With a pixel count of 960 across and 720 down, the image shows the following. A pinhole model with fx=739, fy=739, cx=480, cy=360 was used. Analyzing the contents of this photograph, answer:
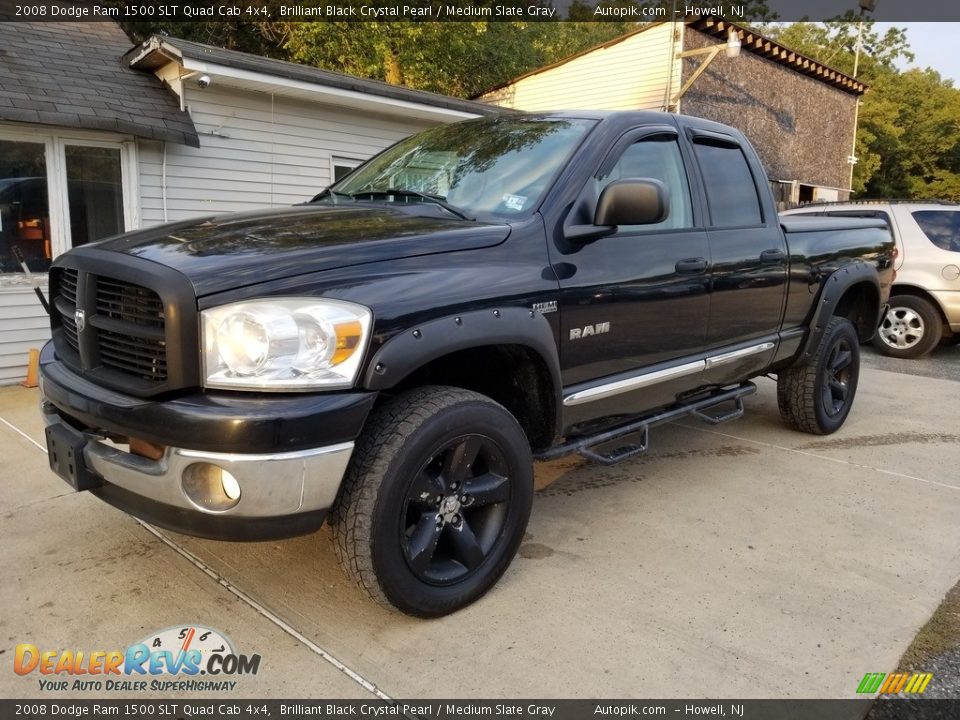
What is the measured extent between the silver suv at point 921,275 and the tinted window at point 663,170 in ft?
19.8

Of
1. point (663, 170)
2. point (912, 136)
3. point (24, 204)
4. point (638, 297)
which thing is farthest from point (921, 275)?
point (912, 136)

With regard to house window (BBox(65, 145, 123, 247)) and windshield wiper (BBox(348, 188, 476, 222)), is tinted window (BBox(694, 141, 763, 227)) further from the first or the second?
house window (BBox(65, 145, 123, 247))

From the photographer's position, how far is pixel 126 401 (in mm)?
2398

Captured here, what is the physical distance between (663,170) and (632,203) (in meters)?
0.92

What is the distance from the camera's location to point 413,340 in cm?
248

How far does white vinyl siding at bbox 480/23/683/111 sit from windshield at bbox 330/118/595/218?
11.4 meters

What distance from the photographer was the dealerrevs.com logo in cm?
242

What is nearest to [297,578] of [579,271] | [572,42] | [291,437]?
[291,437]

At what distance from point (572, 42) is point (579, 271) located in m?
36.0

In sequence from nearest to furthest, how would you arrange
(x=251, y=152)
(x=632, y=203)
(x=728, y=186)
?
(x=632, y=203), (x=728, y=186), (x=251, y=152)

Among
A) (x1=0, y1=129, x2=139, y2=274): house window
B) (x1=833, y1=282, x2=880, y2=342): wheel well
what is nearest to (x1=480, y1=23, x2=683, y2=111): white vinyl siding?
(x1=833, y1=282, x2=880, y2=342): wheel well

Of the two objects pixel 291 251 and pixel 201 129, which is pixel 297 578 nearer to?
pixel 291 251

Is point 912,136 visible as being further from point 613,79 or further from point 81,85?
point 81,85

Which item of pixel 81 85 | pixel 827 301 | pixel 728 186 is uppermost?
pixel 81 85
